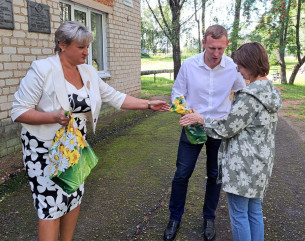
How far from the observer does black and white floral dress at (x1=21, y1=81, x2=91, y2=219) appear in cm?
218

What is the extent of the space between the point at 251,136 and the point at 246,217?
24.2 inches

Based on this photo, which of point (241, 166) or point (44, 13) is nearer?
point (241, 166)

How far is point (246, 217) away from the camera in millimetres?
2393

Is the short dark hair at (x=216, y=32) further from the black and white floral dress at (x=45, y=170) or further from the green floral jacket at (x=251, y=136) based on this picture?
the black and white floral dress at (x=45, y=170)

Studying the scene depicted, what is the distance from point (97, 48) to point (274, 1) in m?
Result: 11.8

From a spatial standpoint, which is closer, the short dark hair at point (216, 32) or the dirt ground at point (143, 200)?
the short dark hair at point (216, 32)

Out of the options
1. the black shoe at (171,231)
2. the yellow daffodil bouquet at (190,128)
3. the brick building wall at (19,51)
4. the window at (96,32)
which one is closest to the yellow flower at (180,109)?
the yellow daffodil bouquet at (190,128)

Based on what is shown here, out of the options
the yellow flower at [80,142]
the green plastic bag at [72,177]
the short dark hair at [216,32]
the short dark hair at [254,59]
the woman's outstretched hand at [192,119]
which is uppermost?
the short dark hair at [216,32]

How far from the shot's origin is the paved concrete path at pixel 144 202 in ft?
10.4

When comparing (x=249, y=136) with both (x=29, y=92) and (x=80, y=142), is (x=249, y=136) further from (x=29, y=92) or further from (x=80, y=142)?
(x=29, y=92)

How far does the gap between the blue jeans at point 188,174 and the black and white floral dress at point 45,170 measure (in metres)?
1.04

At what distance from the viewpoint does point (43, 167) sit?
7.22 feet

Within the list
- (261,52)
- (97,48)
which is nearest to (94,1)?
(97,48)

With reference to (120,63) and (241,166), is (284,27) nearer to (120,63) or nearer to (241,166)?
(120,63)
